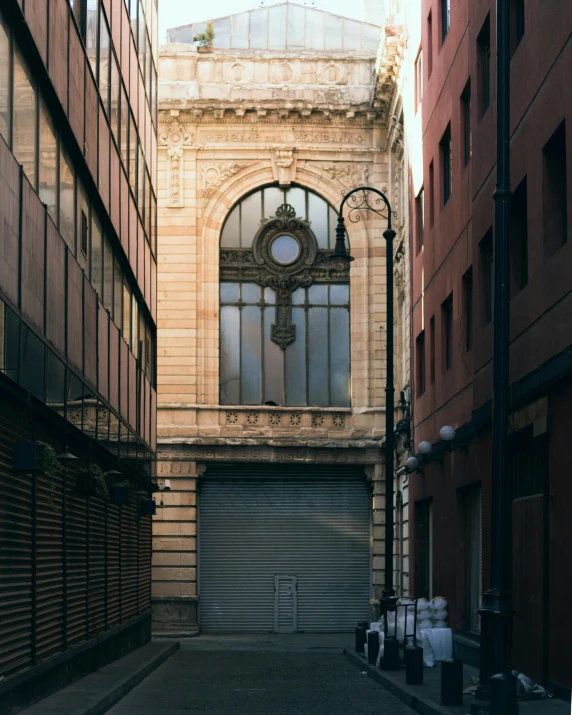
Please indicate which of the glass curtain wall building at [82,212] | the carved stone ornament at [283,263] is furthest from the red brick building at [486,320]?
the carved stone ornament at [283,263]

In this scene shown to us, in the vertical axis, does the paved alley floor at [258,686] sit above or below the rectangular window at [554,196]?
below

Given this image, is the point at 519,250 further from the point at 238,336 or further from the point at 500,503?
the point at 238,336

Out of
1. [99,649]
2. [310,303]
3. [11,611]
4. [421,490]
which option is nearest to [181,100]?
[310,303]

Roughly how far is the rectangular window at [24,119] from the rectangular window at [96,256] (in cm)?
613

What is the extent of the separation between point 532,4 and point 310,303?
2693 centimetres

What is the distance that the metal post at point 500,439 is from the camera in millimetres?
13773

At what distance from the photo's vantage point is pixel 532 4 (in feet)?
61.3

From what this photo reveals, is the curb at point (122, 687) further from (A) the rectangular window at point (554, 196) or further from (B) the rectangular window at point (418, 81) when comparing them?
(B) the rectangular window at point (418, 81)

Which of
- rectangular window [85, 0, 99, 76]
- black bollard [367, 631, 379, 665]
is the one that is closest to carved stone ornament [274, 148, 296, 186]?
rectangular window [85, 0, 99, 76]

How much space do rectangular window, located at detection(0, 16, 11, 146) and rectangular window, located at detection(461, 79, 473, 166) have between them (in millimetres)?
12580

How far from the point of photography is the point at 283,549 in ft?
145

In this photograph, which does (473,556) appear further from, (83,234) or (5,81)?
(5,81)

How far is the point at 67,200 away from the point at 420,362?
17.1 meters

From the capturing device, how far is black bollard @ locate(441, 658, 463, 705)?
53.5ft
